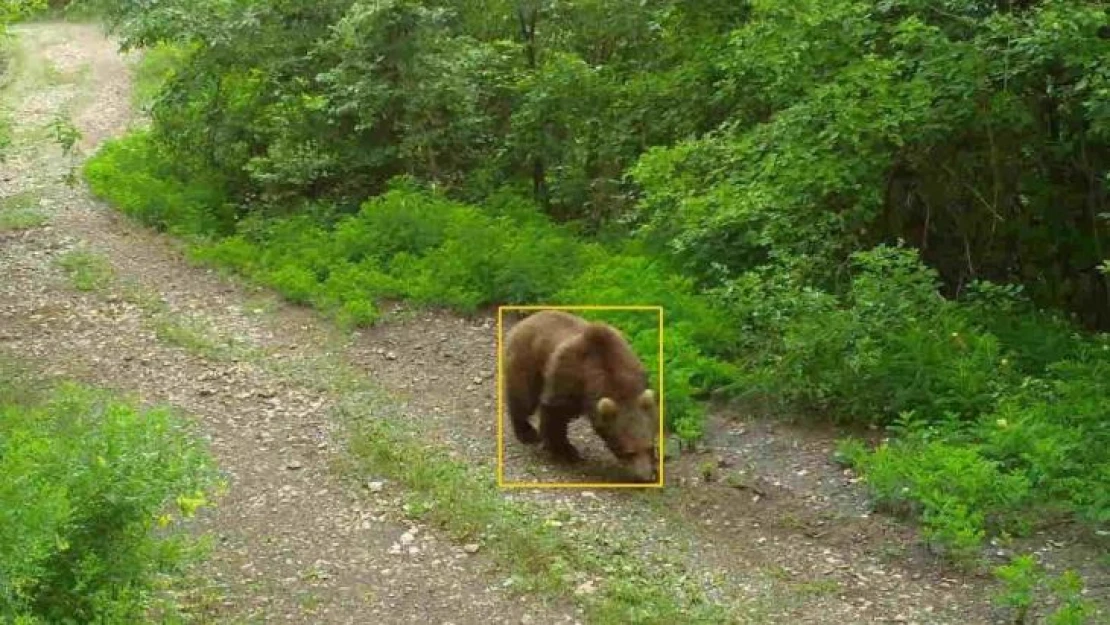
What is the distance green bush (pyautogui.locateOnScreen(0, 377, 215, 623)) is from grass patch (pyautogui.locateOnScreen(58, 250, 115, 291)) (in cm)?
729

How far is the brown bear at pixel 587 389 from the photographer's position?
27.0ft

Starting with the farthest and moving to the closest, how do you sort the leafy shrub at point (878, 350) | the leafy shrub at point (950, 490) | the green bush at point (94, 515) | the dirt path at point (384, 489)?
the leafy shrub at point (878, 350)
the leafy shrub at point (950, 490)
the dirt path at point (384, 489)
the green bush at point (94, 515)

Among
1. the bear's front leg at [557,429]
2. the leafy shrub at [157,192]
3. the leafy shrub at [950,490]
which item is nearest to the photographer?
the leafy shrub at [950,490]

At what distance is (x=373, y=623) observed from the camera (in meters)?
6.74

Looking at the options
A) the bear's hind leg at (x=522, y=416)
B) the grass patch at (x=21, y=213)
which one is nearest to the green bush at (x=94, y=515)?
the bear's hind leg at (x=522, y=416)

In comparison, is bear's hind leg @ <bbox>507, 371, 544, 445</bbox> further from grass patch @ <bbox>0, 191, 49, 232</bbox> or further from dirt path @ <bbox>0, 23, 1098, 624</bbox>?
grass patch @ <bbox>0, 191, 49, 232</bbox>

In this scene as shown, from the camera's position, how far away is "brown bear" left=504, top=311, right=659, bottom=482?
8.23 meters

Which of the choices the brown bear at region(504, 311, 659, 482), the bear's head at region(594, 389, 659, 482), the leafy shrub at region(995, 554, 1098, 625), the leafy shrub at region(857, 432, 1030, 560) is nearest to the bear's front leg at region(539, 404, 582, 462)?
the brown bear at region(504, 311, 659, 482)

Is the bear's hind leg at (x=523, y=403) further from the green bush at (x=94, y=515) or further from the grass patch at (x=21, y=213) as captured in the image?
the grass patch at (x=21, y=213)

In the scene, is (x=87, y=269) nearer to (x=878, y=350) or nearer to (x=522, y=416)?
(x=522, y=416)

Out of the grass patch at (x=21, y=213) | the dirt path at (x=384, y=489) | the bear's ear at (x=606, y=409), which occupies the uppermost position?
the grass patch at (x=21, y=213)

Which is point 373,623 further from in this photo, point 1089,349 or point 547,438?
point 1089,349

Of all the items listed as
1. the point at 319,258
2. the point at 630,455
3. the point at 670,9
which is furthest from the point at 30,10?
the point at 630,455

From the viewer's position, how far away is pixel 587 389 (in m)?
8.38
